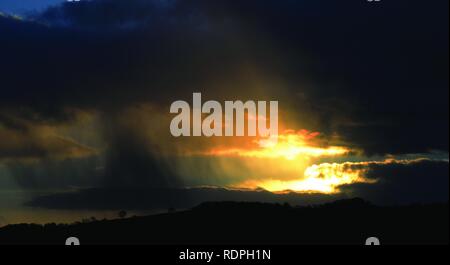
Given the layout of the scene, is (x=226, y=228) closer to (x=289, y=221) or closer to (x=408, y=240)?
(x=289, y=221)

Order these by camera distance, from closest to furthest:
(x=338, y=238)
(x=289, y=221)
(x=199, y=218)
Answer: (x=338, y=238)
(x=289, y=221)
(x=199, y=218)
